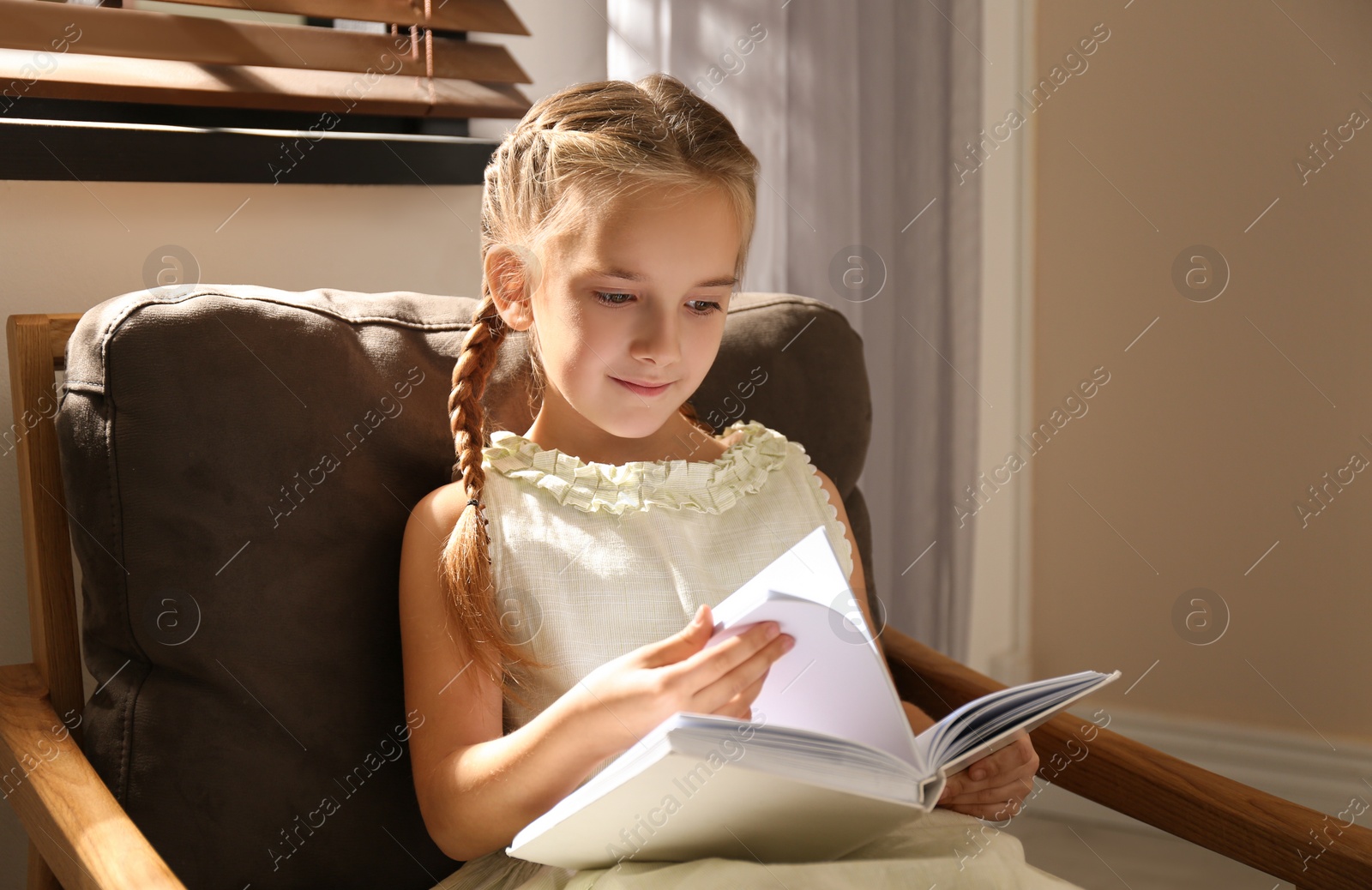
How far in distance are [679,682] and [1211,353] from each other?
1.41 metres

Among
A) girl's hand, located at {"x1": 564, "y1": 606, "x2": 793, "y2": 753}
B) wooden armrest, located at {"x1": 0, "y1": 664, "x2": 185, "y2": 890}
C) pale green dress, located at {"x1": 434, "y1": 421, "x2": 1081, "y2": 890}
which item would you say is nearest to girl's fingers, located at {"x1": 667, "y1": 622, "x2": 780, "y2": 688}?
girl's hand, located at {"x1": 564, "y1": 606, "x2": 793, "y2": 753}

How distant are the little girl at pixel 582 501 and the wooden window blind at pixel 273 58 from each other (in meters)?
0.37

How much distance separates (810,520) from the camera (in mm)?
1038

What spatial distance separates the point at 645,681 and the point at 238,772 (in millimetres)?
381

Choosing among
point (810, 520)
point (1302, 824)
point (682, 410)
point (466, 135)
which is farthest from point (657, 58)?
point (1302, 824)

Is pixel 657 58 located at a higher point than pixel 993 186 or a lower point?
higher

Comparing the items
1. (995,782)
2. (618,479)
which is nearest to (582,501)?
(618,479)

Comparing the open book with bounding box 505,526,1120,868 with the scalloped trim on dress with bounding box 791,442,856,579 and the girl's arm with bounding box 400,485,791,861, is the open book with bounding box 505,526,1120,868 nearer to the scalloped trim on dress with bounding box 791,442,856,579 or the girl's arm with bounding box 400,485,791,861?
the girl's arm with bounding box 400,485,791,861

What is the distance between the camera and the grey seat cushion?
2.75 feet

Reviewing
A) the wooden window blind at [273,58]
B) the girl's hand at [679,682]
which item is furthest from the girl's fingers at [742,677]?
the wooden window blind at [273,58]

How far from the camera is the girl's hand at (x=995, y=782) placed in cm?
89

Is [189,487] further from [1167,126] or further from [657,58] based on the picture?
[1167,126]

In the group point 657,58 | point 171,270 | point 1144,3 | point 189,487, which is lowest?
point 189,487

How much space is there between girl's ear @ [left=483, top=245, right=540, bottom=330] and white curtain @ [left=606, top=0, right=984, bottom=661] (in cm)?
60
